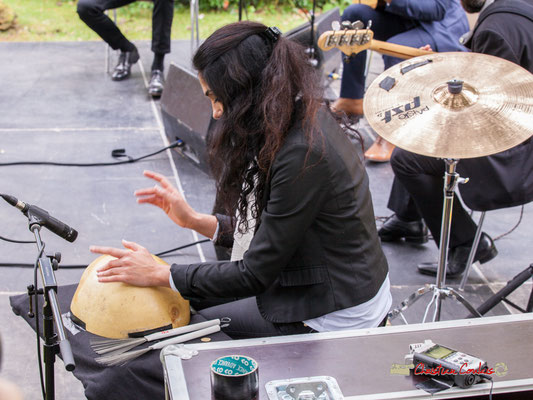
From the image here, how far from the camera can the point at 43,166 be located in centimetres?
Answer: 396

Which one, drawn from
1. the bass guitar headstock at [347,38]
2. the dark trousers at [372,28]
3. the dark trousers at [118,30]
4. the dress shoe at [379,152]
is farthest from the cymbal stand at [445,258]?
the dark trousers at [118,30]

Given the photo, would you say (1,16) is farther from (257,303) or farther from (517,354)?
(517,354)

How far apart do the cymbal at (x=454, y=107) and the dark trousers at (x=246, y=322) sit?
76cm

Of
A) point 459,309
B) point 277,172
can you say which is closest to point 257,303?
point 277,172

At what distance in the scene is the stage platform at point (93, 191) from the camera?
2852 mm

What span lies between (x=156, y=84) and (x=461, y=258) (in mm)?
3135

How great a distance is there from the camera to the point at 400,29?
431 centimetres

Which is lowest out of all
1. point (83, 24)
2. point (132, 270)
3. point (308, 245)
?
point (83, 24)

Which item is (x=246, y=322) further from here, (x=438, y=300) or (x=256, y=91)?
(x=438, y=300)

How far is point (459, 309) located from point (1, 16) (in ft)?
20.8

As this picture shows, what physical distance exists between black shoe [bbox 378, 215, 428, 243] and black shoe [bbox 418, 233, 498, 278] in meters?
0.27

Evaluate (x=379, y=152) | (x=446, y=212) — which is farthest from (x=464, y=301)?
(x=379, y=152)

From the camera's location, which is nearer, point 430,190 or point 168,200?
point 168,200

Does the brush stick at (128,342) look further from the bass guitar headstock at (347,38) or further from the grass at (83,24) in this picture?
the grass at (83,24)
